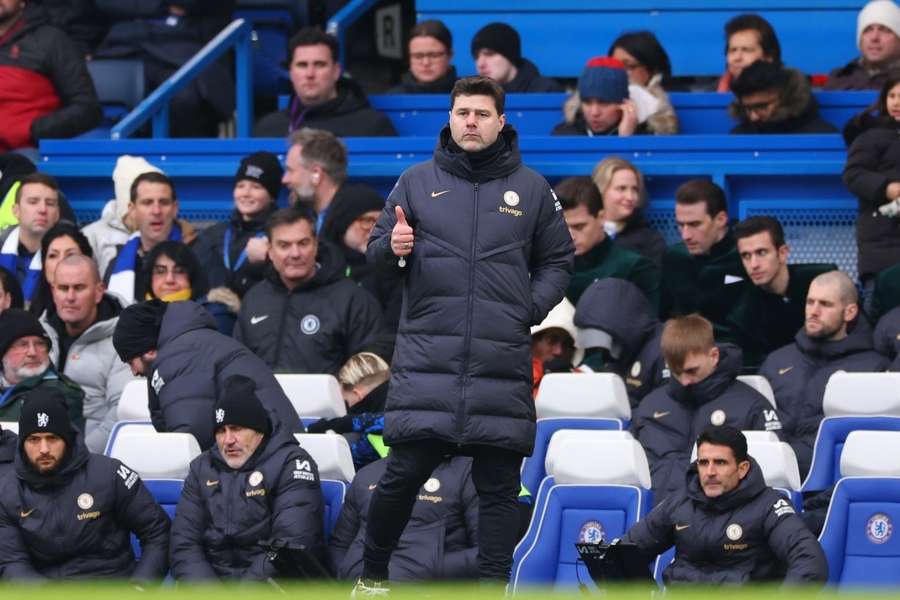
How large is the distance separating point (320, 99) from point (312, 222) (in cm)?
230

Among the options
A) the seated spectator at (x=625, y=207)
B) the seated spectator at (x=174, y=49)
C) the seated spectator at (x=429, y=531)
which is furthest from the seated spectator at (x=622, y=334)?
the seated spectator at (x=174, y=49)

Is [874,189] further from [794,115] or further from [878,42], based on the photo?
[878,42]

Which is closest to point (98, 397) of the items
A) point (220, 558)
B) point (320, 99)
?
point (220, 558)

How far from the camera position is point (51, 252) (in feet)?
40.1

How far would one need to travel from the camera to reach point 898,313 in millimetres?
11031

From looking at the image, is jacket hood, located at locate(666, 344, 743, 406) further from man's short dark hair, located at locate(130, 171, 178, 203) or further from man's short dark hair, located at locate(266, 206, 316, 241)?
man's short dark hair, located at locate(130, 171, 178, 203)

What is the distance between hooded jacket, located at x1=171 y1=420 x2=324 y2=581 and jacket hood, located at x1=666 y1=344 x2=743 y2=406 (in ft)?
6.15

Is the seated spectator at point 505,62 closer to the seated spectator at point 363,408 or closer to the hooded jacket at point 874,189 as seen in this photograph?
the hooded jacket at point 874,189

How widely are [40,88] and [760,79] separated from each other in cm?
474

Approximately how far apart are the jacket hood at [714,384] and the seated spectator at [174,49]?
6.00 meters

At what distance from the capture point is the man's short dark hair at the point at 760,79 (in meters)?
12.8

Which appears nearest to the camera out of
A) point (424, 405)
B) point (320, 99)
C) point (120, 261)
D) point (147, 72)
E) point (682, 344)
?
point (424, 405)

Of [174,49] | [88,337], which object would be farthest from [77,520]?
[174,49]

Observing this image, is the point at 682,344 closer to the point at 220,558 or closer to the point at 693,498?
the point at 693,498
